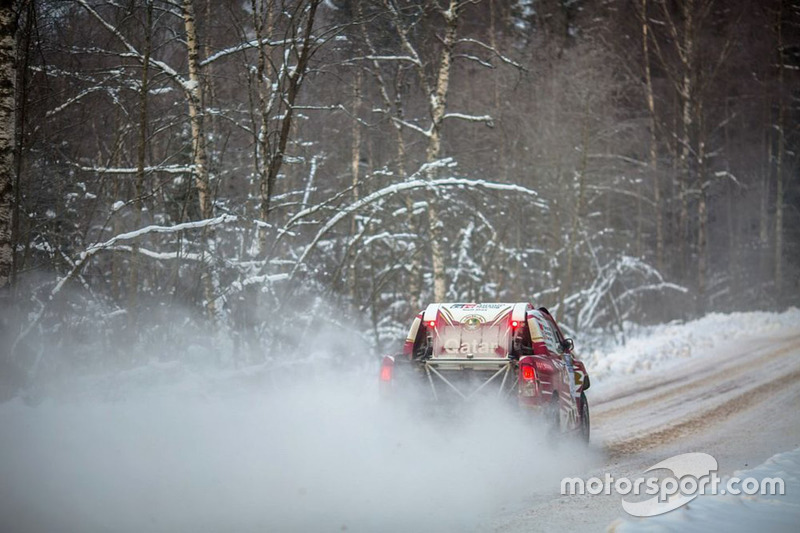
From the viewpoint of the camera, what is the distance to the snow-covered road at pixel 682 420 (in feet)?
21.1

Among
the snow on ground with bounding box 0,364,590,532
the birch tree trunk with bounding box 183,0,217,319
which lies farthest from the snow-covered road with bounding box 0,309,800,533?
the birch tree trunk with bounding box 183,0,217,319

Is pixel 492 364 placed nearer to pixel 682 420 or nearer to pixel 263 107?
pixel 682 420

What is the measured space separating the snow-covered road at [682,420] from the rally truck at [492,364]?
88 cm

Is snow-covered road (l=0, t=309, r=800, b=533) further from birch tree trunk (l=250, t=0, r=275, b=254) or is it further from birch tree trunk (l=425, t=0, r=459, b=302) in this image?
birch tree trunk (l=425, t=0, r=459, b=302)

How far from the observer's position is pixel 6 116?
8555 millimetres

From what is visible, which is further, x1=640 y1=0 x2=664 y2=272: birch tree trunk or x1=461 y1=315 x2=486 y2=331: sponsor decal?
x1=640 y1=0 x2=664 y2=272: birch tree trunk

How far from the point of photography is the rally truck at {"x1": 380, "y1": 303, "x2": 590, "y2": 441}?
7.71 metres

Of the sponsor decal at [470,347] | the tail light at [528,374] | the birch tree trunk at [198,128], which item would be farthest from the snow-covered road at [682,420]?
the birch tree trunk at [198,128]

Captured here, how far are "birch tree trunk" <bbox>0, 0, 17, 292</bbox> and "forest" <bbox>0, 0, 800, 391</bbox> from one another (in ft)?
0.08

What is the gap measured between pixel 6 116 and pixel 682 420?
32.7 ft

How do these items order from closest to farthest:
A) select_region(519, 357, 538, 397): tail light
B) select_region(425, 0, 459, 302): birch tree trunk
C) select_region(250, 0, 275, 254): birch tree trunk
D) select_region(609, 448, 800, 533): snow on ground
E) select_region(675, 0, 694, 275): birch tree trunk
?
select_region(609, 448, 800, 533): snow on ground, select_region(519, 357, 538, 397): tail light, select_region(250, 0, 275, 254): birch tree trunk, select_region(425, 0, 459, 302): birch tree trunk, select_region(675, 0, 694, 275): birch tree trunk

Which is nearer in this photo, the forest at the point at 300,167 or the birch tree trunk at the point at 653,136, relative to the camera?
the forest at the point at 300,167

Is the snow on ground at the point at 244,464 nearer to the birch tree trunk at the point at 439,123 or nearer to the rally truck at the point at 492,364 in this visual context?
the rally truck at the point at 492,364

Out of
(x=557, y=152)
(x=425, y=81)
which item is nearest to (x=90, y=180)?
(x=425, y=81)
